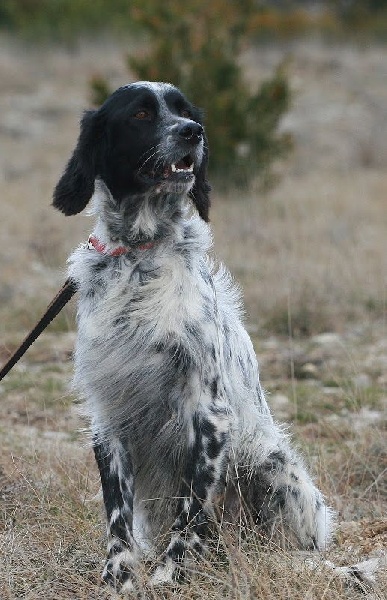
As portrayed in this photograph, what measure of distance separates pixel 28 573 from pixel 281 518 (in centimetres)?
85

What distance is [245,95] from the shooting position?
468 inches

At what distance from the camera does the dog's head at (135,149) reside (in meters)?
3.55

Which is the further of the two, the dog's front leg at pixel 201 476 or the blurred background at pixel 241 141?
the blurred background at pixel 241 141

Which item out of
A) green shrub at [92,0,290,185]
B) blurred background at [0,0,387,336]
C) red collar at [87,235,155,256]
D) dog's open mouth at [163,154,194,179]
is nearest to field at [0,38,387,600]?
blurred background at [0,0,387,336]

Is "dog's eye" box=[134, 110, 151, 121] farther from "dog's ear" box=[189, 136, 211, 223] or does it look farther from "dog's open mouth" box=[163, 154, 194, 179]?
"dog's ear" box=[189, 136, 211, 223]

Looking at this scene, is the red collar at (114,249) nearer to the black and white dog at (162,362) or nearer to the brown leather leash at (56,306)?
the black and white dog at (162,362)

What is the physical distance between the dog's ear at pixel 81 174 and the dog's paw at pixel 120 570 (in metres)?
1.15

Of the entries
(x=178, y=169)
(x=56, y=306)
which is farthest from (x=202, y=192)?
(x=56, y=306)

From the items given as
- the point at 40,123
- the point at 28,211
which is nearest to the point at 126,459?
the point at 28,211

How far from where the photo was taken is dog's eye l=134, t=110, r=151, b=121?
11.8ft

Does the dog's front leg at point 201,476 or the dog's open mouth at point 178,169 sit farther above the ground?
the dog's open mouth at point 178,169

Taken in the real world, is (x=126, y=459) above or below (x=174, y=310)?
below

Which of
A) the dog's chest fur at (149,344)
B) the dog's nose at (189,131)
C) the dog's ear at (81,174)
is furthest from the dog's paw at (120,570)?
the dog's nose at (189,131)

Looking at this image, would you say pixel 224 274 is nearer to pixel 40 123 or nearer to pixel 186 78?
pixel 186 78
